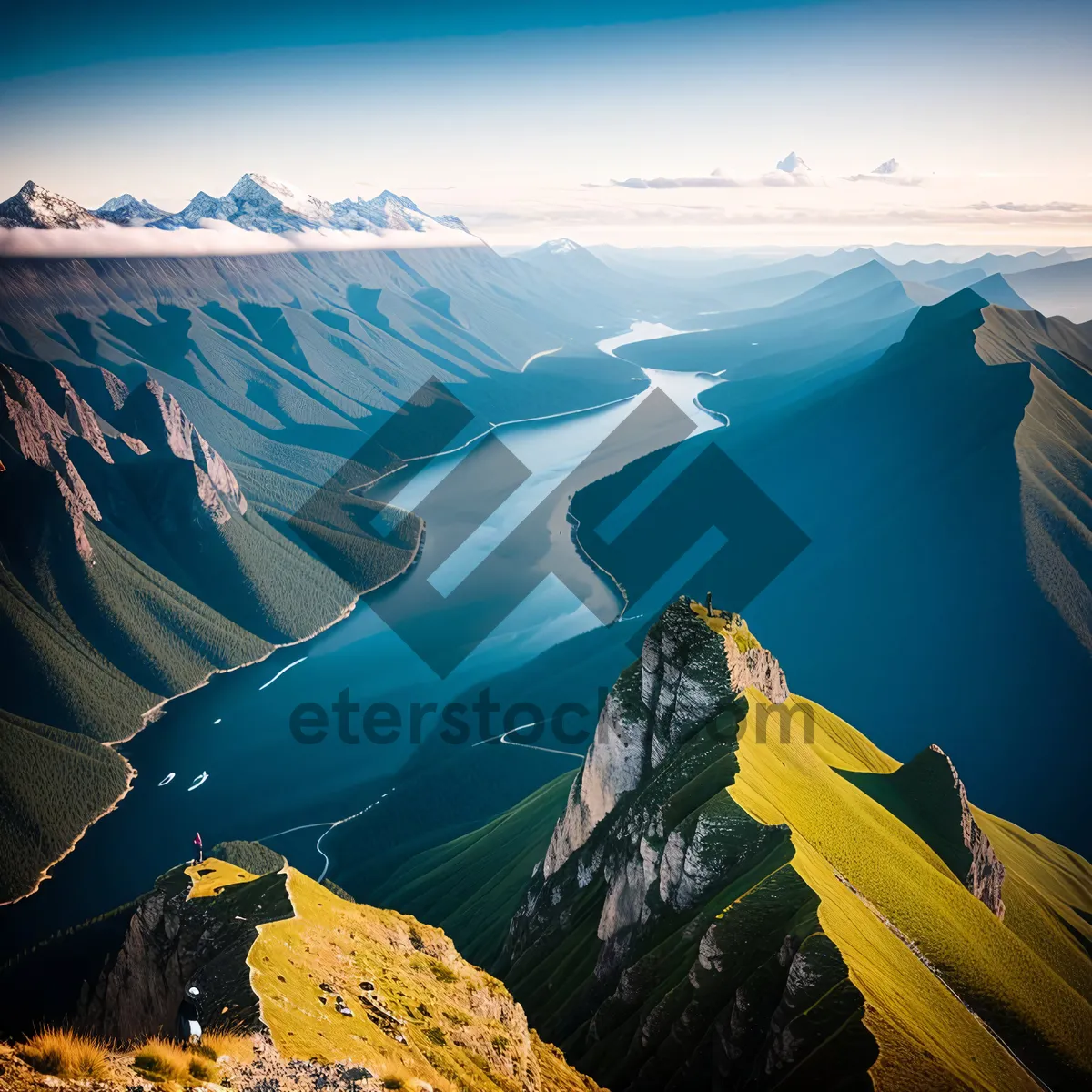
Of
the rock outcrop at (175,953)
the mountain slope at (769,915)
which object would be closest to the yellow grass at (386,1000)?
the rock outcrop at (175,953)

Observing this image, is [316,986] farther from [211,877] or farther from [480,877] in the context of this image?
[480,877]

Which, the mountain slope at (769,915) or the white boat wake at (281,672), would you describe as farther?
the white boat wake at (281,672)

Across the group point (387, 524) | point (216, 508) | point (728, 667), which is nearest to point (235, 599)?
point (216, 508)

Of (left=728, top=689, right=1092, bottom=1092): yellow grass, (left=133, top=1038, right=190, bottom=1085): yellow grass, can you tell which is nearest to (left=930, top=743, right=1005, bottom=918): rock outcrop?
(left=728, top=689, right=1092, bottom=1092): yellow grass

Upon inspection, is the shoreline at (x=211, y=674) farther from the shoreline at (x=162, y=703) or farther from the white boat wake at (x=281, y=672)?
the white boat wake at (x=281, y=672)

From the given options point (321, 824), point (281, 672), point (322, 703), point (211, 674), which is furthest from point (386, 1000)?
point (211, 674)

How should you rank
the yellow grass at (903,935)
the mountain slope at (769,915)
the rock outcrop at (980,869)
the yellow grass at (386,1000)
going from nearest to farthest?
the yellow grass at (386,1000), the yellow grass at (903,935), the mountain slope at (769,915), the rock outcrop at (980,869)

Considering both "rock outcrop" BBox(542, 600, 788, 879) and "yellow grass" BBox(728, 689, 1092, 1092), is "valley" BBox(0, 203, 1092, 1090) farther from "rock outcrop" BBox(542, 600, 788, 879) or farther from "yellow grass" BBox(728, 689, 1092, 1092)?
"rock outcrop" BBox(542, 600, 788, 879)
